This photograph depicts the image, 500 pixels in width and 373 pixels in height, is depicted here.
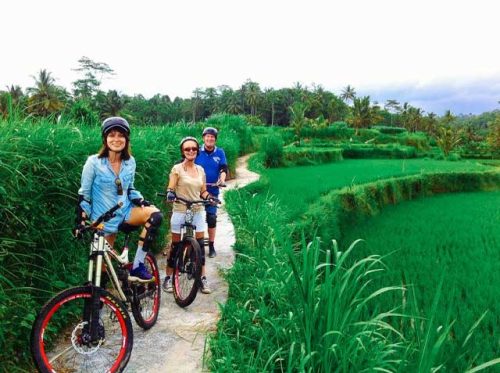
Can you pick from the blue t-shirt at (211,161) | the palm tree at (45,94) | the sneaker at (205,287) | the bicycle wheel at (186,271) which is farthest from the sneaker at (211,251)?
the palm tree at (45,94)

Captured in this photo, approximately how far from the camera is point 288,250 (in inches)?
108

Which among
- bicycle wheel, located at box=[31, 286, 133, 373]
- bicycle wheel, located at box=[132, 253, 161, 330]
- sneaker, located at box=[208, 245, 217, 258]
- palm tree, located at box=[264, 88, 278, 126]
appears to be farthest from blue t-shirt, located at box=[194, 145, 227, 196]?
palm tree, located at box=[264, 88, 278, 126]

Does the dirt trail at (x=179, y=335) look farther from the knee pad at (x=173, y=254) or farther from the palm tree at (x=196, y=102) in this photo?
the palm tree at (x=196, y=102)

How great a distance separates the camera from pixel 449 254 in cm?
712

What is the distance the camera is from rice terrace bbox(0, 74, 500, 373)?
2414 mm

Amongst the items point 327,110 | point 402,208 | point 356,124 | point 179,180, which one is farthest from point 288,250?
point 327,110

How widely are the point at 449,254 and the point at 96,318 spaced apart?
6.43 meters

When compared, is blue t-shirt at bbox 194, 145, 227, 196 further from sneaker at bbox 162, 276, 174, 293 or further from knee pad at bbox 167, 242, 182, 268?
sneaker at bbox 162, 276, 174, 293

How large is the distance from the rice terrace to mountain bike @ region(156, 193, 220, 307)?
0.70 feet

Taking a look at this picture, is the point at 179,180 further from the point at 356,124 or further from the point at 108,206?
the point at 356,124

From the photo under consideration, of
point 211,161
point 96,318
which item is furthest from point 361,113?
point 96,318

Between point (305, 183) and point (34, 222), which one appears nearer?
point (34, 222)

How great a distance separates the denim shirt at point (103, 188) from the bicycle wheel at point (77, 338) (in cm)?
57

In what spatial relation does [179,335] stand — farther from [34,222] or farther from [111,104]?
[111,104]
